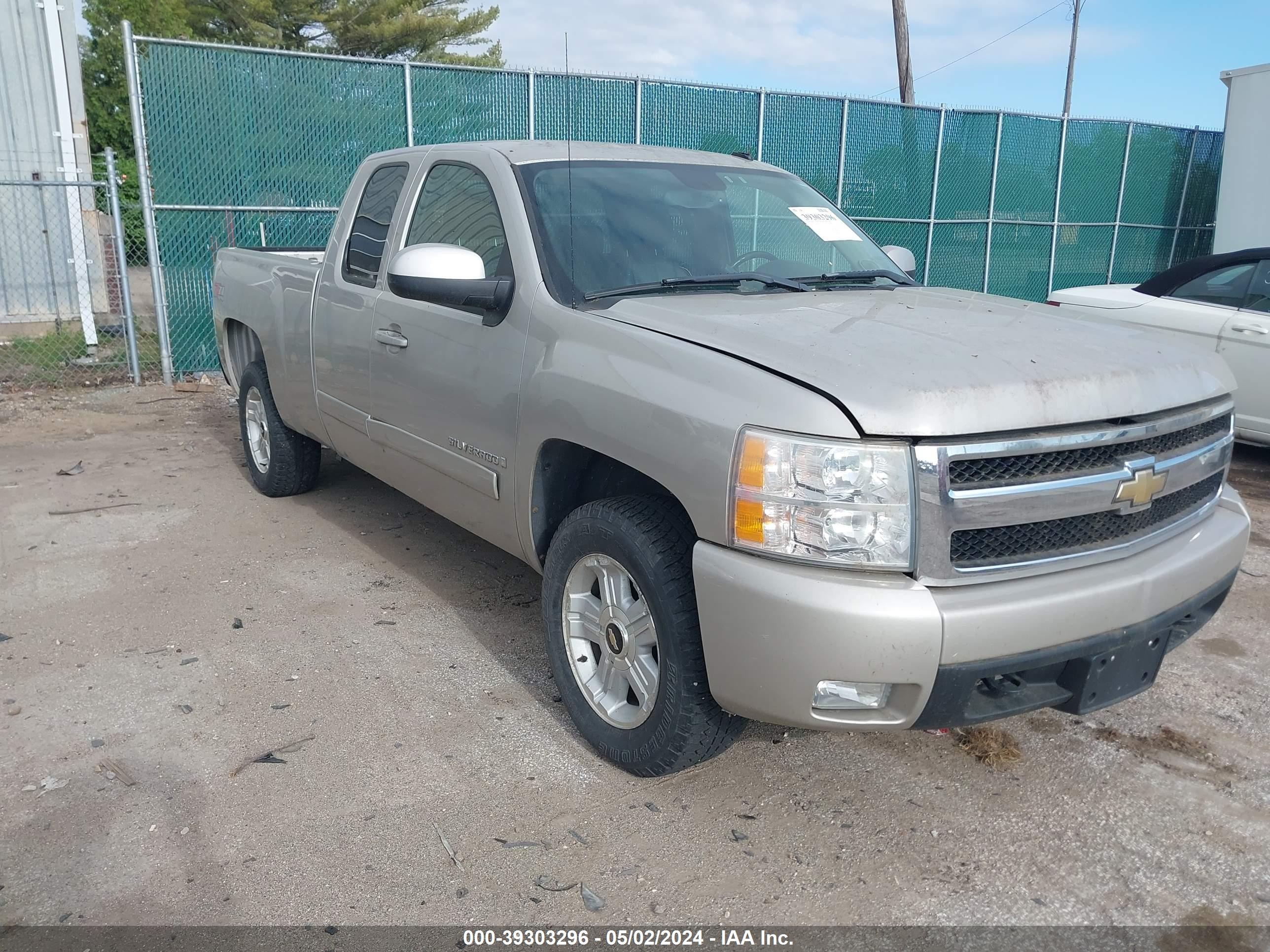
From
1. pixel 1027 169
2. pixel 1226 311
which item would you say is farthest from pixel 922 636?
pixel 1027 169

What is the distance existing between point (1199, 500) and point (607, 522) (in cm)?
185

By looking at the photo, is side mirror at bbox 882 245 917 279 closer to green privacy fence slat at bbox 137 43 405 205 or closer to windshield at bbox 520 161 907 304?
windshield at bbox 520 161 907 304

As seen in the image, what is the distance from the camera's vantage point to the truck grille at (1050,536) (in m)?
2.55

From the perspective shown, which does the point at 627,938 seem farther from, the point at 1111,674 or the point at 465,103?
the point at 465,103

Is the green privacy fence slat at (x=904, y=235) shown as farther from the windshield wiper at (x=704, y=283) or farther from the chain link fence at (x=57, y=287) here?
the windshield wiper at (x=704, y=283)

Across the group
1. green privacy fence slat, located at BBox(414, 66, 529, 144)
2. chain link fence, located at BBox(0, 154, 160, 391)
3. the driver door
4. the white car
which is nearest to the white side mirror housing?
the driver door

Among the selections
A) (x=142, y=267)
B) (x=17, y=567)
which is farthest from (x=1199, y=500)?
(x=142, y=267)

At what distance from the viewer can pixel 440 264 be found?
3.47m

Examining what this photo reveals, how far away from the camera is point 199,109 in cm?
952

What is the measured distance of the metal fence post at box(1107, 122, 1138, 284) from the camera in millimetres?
15281

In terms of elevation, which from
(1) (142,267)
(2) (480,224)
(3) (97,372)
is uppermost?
(2) (480,224)

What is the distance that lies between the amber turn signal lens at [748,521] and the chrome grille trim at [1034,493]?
38cm

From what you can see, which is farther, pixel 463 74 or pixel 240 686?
pixel 463 74

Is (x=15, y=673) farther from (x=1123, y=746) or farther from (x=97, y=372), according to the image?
(x=97, y=372)
